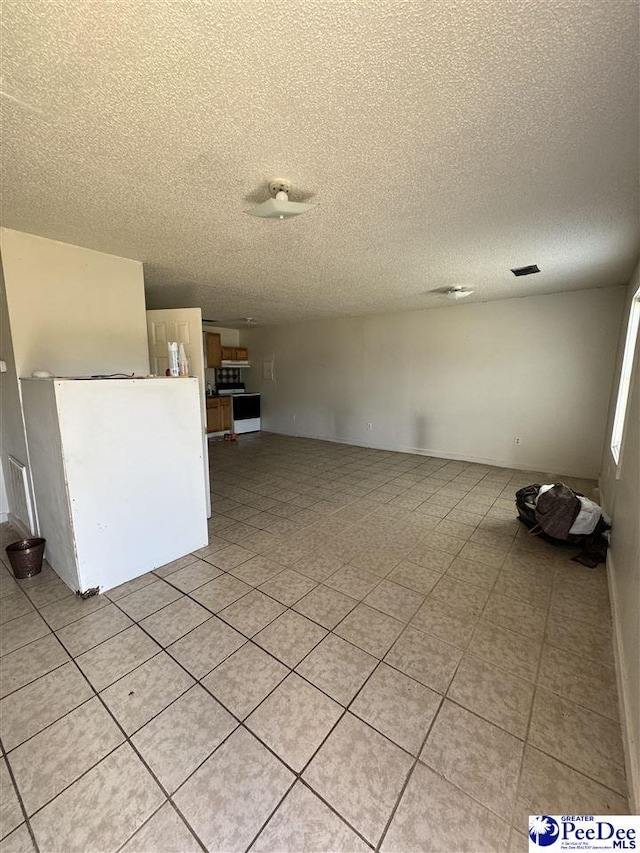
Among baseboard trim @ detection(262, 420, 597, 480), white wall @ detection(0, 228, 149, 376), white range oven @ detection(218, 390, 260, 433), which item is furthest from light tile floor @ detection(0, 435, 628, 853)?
white range oven @ detection(218, 390, 260, 433)

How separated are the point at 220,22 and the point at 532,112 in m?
1.23

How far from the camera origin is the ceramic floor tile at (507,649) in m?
1.64

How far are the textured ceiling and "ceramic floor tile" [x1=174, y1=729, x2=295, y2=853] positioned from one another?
2510mm

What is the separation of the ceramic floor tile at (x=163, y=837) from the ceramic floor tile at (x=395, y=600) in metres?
1.30

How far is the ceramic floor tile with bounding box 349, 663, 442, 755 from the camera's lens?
1.34m

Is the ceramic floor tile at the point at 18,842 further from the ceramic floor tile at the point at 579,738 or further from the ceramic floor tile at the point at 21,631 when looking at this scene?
the ceramic floor tile at the point at 579,738

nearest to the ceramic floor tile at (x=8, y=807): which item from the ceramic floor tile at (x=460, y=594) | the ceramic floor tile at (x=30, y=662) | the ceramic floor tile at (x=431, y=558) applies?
the ceramic floor tile at (x=30, y=662)

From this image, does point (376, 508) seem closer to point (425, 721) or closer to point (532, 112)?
point (425, 721)

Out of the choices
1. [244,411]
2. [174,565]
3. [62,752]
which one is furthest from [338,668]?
[244,411]

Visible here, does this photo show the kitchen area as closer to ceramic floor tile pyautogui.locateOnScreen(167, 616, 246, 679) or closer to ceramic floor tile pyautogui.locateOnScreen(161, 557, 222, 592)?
ceramic floor tile pyautogui.locateOnScreen(161, 557, 222, 592)

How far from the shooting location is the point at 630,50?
3.56ft

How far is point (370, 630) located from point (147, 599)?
145 centimetres

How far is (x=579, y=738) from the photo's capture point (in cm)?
132

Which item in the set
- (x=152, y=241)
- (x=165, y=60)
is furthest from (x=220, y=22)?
(x=152, y=241)
